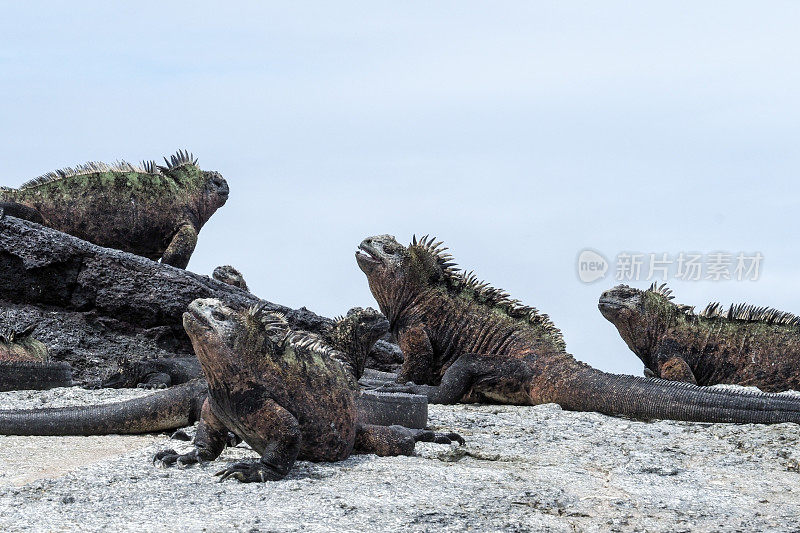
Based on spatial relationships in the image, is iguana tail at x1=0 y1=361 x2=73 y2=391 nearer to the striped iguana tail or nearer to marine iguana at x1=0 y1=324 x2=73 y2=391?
marine iguana at x1=0 y1=324 x2=73 y2=391

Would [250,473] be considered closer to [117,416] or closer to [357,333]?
[117,416]

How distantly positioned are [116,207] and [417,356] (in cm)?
403

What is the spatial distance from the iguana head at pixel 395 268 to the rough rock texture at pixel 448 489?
297 cm

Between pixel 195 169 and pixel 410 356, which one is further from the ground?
pixel 195 169

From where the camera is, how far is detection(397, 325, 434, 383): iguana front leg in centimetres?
905

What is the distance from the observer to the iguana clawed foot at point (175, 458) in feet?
16.4

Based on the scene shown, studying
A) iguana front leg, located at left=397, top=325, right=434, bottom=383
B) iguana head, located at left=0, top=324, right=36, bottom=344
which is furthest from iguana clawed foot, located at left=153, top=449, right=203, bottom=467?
iguana head, located at left=0, top=324, right=36, bottom=344

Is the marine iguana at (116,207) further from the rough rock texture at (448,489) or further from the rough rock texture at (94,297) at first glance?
the rough rock texture at (448,489)

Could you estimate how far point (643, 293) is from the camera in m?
10.8

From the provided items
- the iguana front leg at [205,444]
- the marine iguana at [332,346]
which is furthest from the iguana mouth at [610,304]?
the iguana front leg at [205,444]

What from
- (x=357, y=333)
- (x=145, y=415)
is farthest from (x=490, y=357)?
(x=145, y=415)

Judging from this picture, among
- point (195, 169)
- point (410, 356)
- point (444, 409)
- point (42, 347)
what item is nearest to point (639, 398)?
point (444, 409)

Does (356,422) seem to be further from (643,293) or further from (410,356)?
(643,293)

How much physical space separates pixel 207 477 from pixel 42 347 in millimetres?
4997
